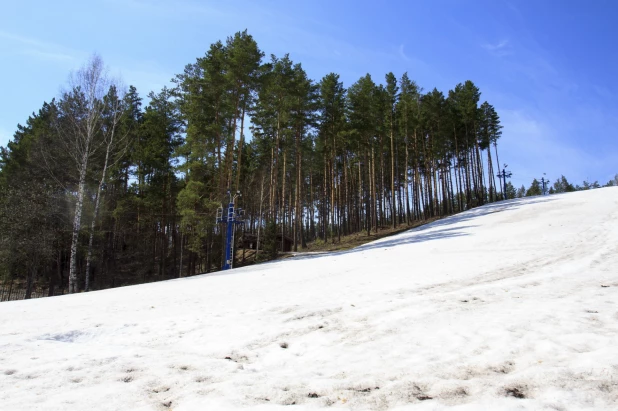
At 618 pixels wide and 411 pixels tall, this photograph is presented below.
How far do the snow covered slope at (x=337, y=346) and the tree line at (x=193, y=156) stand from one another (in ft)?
46.8

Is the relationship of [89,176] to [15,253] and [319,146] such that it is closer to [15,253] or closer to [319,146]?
[15,253]

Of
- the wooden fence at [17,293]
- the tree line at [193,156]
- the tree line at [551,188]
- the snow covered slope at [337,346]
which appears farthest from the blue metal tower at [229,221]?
the tree line at [551,188]

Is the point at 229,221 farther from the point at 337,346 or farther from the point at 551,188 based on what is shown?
the point at 551,188

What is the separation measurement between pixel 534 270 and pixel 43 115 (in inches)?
1626

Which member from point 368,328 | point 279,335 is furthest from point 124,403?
point 368,328

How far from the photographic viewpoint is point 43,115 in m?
33.3

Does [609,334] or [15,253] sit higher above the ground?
[15,253]

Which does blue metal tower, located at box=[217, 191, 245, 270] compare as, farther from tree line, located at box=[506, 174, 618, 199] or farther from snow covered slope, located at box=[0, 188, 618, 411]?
tree line, located at box=[506, 174, 618, 199]

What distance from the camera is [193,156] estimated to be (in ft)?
75.6

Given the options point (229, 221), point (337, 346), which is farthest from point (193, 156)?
point (337, 346)

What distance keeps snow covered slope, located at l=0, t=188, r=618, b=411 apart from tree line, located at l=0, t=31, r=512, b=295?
46.8 feet

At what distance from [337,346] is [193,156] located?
2064cm

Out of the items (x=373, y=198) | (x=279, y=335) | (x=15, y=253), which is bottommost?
(x=279, y=335)

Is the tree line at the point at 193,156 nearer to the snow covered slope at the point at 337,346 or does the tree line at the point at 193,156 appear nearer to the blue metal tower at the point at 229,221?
the blue metal tower at the point at 229,221
